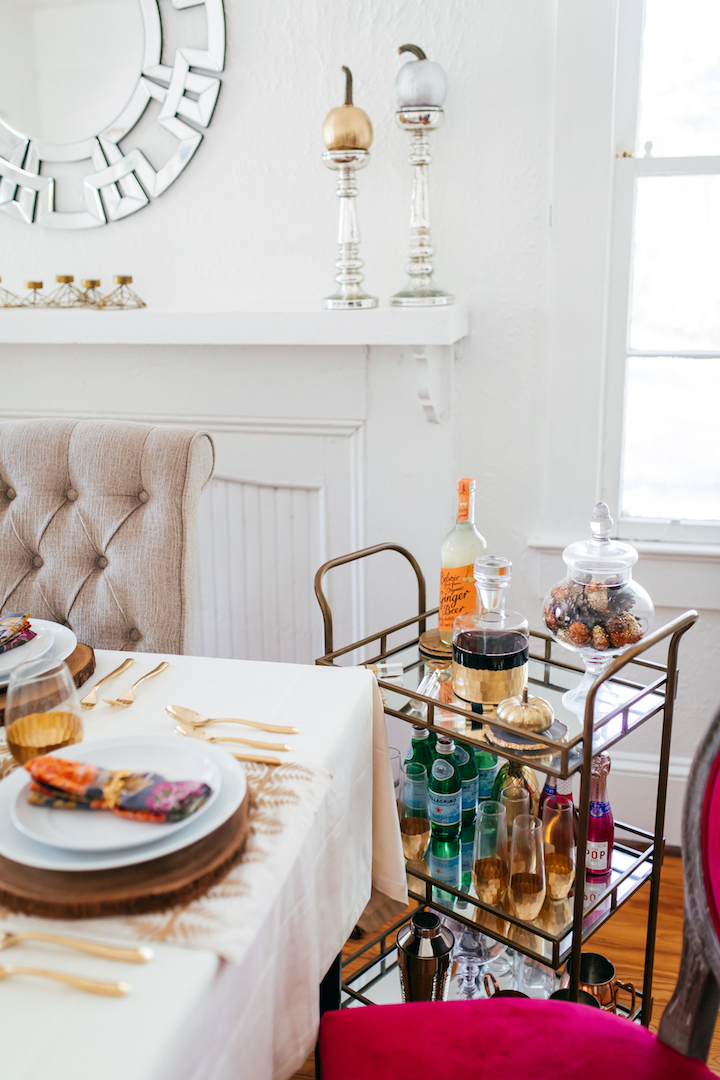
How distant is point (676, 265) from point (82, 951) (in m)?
1.62

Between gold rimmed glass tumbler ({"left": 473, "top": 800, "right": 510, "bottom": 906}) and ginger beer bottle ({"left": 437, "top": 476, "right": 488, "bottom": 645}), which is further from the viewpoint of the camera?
ginger beer bottle ({"left": 437, "top": 476, "right": 488, "bottom": 645})

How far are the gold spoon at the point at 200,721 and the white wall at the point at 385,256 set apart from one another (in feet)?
3.01

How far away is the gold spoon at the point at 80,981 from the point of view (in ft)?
1.90

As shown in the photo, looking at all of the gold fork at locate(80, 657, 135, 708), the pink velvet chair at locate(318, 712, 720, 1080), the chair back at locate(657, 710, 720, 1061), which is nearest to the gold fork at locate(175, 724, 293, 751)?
the gold fork at locate(80, 657, 135, 708)

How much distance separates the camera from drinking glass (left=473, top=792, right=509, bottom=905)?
1.22 m

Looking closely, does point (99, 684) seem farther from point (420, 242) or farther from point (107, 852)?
point (420, 242)

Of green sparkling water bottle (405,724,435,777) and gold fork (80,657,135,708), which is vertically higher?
gold fork (80,657,135,708)

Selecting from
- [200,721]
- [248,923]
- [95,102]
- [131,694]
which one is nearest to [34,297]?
[95,102]

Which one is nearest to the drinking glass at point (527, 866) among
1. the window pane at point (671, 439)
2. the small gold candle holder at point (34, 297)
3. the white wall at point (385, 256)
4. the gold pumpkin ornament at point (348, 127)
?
the white wall at point (385, 256)

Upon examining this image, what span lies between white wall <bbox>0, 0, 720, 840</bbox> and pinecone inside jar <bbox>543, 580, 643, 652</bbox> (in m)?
0.64

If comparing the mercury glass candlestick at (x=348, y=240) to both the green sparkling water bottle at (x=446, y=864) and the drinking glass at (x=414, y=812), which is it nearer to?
the drinking glass at (x=414, y=812)

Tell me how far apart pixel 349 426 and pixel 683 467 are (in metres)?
0.70

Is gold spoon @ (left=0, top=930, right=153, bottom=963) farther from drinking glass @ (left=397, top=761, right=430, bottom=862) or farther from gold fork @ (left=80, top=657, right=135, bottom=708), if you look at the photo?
drinking glass @ (left=397, top=761, right=430, bottom=862)

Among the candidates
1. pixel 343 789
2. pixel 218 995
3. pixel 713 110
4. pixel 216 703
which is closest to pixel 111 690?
pixel 216 703
